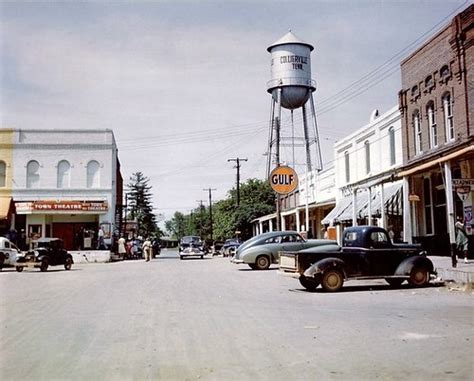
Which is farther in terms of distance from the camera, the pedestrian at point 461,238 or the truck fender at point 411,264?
the pedestrian at point 461,238

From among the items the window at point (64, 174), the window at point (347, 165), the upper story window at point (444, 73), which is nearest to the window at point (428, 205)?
the upper story window at point (444, 73)

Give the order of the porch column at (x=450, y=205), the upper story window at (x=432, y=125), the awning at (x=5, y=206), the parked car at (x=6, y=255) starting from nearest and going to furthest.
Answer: the porch column at (x=450, y=205), the upper story window at (x=432, y=125), the parked car at (x=6, y=255), the awning at (x=5, y=206)

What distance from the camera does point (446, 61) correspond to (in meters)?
24.5

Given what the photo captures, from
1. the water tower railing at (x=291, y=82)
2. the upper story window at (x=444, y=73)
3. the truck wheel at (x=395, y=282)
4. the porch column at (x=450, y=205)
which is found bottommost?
the truck wheel at (x=395, y=282)

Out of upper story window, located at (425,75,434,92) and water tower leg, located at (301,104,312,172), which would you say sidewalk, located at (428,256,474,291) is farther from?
water tower leg, located at (301,104,312,172)

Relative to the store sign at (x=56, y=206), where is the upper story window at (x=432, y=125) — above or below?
above

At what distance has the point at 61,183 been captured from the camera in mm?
47188

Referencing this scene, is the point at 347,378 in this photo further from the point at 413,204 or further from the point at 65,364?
the point at 413,204

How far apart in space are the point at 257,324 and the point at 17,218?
133 ft

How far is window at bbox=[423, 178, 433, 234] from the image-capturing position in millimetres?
27172

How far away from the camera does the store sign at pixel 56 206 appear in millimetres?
45531

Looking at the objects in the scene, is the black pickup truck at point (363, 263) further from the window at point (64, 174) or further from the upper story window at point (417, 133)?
the window at point (64, 174)

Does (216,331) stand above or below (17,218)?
below

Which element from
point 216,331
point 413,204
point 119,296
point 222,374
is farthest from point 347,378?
point 413,204
